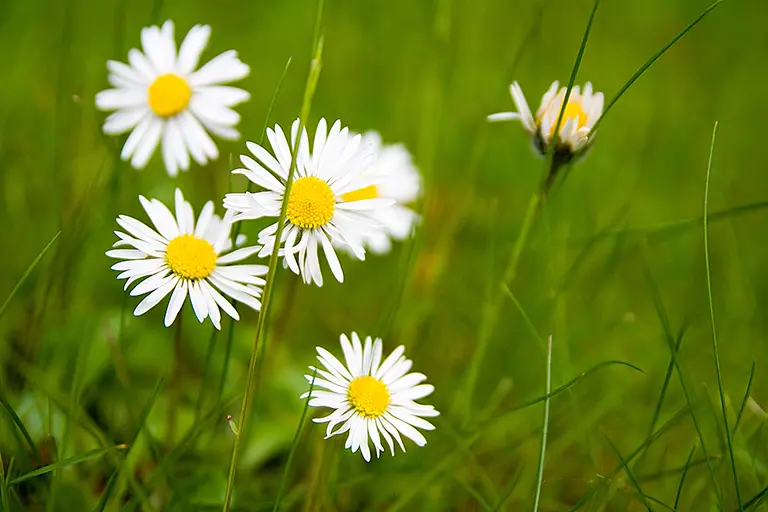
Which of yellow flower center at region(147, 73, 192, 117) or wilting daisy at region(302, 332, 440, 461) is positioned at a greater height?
yellow flower center at region(147, 73, 192, 117)

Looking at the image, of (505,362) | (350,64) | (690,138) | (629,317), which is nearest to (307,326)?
Result: (505,362)

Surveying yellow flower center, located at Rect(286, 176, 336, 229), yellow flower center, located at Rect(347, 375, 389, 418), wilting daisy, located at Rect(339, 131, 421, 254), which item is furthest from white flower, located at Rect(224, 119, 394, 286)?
wilting daisy, located at Rect(339, 131, 421, 254)

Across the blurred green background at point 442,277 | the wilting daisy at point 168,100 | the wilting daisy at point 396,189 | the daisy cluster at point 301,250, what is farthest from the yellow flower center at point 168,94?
the wilting daisy at point 396,189

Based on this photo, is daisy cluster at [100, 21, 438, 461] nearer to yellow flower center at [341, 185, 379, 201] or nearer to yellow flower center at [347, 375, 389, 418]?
yellow flower center at [347, 375, 389, 418]

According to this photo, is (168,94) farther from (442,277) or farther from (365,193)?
(442,277)

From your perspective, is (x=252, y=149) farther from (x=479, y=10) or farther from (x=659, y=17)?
(x=659, y=17)

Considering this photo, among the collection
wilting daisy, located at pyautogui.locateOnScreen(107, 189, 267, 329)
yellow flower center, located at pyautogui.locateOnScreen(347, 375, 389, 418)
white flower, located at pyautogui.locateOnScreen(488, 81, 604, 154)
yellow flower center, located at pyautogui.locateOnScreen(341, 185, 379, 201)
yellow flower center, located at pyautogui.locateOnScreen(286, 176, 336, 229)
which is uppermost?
white flower, located at pyautogui.locateOnScreen(488, 81, 604, 154)

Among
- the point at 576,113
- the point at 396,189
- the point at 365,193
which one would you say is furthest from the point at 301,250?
the point at 396,189

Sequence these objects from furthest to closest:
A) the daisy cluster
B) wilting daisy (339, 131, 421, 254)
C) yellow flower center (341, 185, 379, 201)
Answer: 1. wilting daisy (339, 131, 421, 254)
2. yellow flower center (341, 185, 379, 201)
3. the daisy cluster
